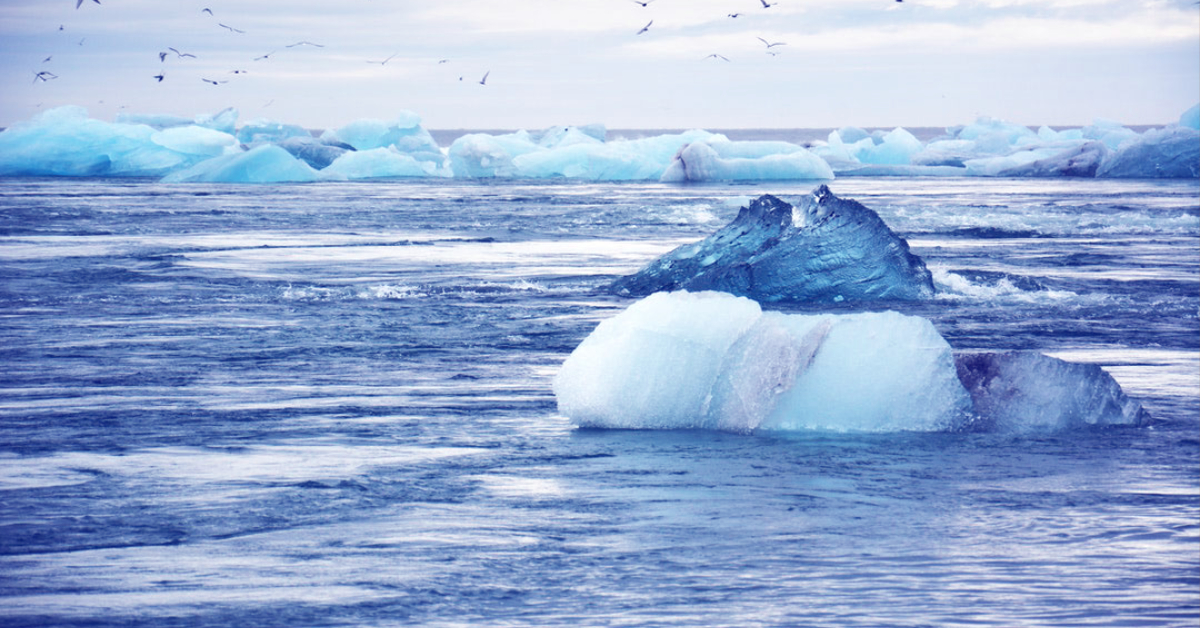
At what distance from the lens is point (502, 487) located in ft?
20.9

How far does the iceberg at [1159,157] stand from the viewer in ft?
131

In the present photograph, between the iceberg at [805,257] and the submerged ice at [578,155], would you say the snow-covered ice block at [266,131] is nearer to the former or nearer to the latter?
the submerged ice at [578,155]

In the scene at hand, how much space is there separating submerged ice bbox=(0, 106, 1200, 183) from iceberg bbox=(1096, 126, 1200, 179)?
0.12 ft

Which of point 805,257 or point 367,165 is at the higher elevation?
point 367,165

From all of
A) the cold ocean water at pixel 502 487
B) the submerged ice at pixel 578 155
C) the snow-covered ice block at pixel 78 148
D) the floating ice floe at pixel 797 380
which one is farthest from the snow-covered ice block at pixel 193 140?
the floating ice floe at pixel 797 380

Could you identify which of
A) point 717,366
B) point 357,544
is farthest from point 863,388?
point 357,544

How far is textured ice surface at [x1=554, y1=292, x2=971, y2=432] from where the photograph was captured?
7324 mm

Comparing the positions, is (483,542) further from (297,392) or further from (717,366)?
(297,392)

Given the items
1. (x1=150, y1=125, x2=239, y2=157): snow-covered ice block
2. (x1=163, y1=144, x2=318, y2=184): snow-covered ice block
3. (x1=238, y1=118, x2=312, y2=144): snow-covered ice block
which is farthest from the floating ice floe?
(x1=238, y1=118, x2=312, y2=144): snow-covered ice block

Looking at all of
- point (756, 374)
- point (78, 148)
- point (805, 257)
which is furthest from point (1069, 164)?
point (756, 374)

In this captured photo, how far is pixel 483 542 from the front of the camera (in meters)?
5.52

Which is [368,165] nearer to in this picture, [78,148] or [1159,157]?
[78,148]

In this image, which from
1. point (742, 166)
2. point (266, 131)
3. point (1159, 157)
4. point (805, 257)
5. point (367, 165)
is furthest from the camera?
point (266, 131)

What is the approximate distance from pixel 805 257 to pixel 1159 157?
31.5 meters
